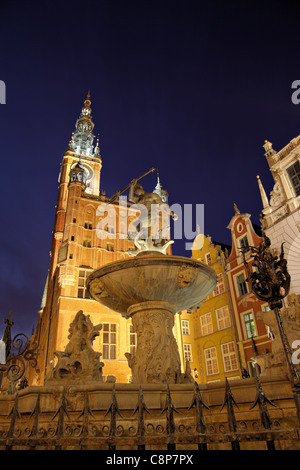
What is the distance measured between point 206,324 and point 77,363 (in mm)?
20908

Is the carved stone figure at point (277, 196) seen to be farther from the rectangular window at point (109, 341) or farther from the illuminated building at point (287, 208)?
the rectangular window at point (109, 341)

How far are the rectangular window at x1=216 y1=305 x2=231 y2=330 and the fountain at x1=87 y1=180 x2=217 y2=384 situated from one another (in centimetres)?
1585

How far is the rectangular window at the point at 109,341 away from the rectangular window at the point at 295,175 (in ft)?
50.8

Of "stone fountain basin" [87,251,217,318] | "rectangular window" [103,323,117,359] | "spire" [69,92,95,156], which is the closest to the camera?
"stone fountain basin" [87,251,217,318]

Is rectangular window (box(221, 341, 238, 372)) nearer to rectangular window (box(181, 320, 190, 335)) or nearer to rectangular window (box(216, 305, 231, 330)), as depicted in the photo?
rectangular window (box(216, 305, 231, 330))

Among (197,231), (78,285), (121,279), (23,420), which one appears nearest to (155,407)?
(23,420)

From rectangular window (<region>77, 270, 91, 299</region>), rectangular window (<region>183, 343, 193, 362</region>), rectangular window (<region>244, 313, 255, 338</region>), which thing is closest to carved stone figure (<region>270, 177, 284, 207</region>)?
rectangular window (<region>244, 313, 255, 338</region>)

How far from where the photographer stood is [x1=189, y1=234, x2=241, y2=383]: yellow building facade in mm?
21359

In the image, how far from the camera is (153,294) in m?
7.13

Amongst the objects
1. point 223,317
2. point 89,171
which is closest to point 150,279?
point 223,317

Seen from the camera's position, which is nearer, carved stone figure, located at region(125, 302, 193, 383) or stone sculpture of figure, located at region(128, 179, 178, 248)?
carved stone figure, located at region(125, 302, 193, 383)

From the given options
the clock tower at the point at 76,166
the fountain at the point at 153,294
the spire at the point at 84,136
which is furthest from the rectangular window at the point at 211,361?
the spire at the point at 84,136

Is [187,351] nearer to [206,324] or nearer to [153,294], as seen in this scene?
[206,324]
